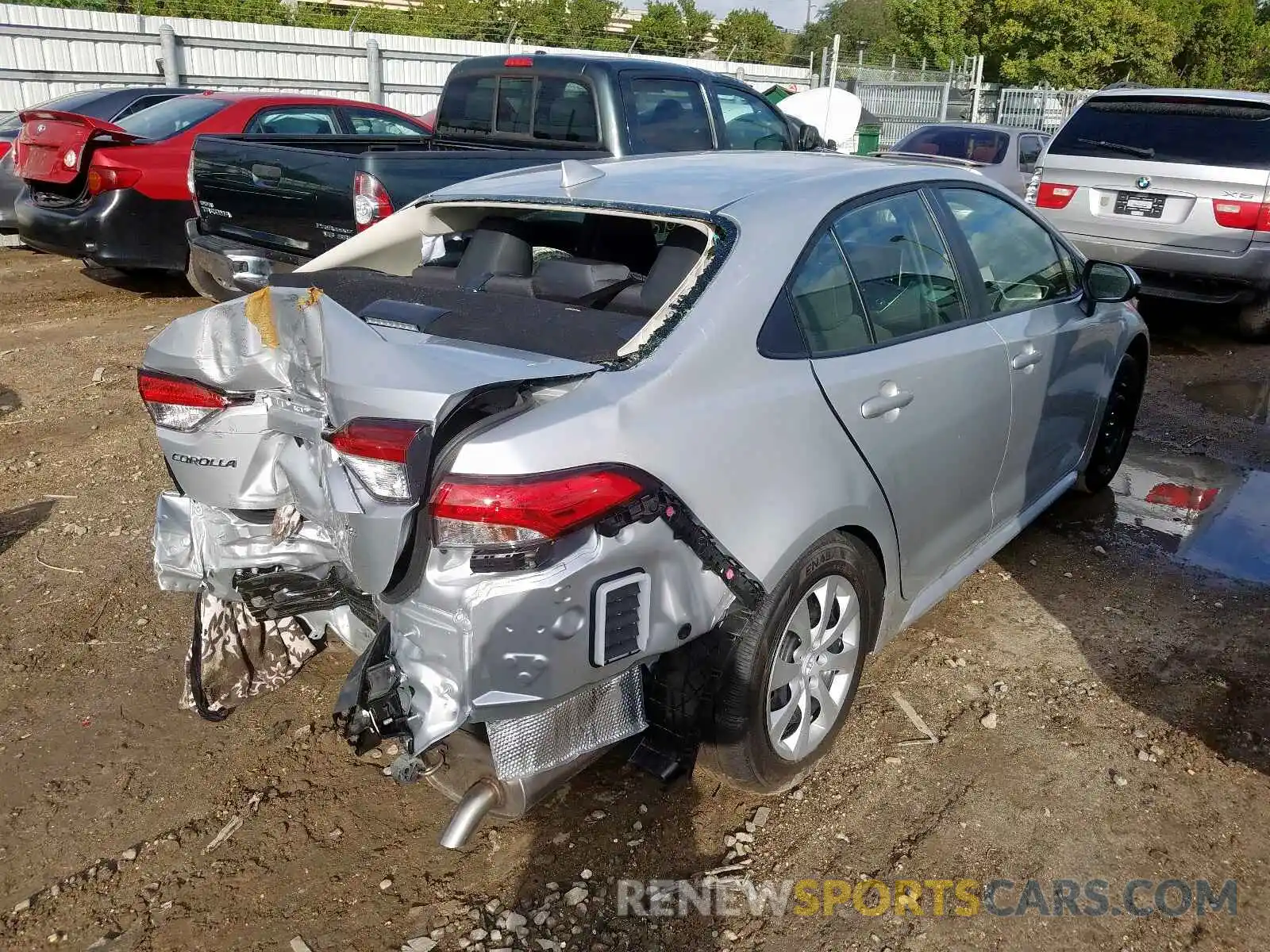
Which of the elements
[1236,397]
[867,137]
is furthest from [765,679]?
[867,137]

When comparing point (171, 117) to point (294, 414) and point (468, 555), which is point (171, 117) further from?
point (468, 555)

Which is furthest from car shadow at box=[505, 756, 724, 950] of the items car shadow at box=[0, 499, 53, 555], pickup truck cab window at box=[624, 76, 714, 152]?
pickup truck cab window at box=[624, 76, 714, 152]

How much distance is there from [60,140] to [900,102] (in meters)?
18.3

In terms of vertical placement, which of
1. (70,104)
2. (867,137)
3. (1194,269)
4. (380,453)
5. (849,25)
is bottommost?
(1194,269)

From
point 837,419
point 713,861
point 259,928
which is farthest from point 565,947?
point 837,419

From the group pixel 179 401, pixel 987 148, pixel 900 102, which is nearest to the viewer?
pixel 179 401

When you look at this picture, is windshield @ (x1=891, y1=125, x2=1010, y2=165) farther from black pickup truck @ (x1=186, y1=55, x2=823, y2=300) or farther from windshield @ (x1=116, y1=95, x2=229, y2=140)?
windshield @ (x1=116, y1=95, x2=229, y2=140)

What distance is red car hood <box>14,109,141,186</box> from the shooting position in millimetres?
8180

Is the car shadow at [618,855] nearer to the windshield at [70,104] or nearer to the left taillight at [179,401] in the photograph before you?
the left taillight at [179,401]

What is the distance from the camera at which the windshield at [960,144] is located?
39.8ft

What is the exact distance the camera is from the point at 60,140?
822 cm

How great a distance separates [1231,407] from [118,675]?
662 centimetres

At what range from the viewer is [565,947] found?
2.51 m

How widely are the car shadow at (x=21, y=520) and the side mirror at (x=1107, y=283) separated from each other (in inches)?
184
